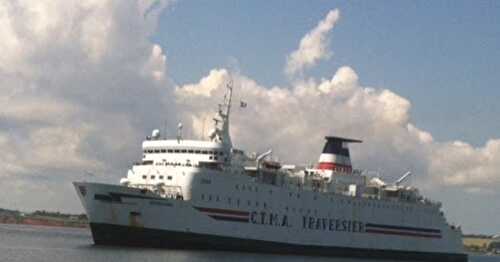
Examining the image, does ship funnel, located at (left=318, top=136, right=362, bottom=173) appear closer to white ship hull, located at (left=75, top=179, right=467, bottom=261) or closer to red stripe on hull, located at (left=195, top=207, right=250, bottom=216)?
white ship hull, located at (left=75, top=179, right=467, bottom=261)

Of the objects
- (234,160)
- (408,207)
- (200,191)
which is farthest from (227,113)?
(408,207)

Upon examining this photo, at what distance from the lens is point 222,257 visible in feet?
155

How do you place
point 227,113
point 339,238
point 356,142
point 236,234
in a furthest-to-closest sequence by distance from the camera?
point 356,142
point 339,238
point 227,113
point 236,234

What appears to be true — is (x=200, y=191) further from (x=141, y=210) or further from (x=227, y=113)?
(x=227, y=113)

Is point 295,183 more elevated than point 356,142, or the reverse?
point 356,142

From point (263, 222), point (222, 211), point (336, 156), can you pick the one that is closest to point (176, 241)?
point (222, 211)

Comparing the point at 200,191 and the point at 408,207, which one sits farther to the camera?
the point at 408,207

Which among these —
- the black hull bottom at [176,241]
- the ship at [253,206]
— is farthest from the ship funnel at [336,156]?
the black hull bottom at [176,241]

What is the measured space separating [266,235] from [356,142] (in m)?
15.1

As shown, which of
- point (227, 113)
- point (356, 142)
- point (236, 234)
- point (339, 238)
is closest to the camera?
point (236, 234)

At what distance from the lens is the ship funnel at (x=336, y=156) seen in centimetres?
6462

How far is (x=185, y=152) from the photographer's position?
5300cm

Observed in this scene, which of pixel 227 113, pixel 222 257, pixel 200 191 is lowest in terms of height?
pixel 222 257

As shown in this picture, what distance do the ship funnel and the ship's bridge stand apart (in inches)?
541
